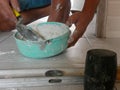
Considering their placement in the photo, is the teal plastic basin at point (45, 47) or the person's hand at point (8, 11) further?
the person's hand at point (8, 11)

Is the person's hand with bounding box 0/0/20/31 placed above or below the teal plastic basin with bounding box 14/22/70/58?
above

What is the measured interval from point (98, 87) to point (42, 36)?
327mm

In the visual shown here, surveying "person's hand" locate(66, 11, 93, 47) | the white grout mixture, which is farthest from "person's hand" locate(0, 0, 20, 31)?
"person's hand" locate(66, 11, 93, 47)

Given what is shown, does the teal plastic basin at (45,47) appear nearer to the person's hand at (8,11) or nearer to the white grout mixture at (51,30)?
the white grout mixture at (51,30)

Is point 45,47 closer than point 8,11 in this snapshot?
Yes

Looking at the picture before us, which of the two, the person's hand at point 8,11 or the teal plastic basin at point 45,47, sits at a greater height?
the person's hand at point 8,11

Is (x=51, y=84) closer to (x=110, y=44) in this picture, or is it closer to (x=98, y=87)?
A: (x=98, y=87)

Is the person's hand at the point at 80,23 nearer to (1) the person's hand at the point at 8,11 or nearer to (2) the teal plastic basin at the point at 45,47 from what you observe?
(2) the teal plastic basin at the point at 45,47

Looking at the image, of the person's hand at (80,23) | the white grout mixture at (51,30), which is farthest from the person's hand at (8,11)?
the person's hand at (80,23)

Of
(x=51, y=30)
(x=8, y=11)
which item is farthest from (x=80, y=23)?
(x=8, y=11)

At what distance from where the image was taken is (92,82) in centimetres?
70

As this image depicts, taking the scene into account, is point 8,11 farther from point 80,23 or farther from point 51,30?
point 80,23

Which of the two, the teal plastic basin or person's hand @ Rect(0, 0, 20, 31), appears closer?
the teal plastic basin

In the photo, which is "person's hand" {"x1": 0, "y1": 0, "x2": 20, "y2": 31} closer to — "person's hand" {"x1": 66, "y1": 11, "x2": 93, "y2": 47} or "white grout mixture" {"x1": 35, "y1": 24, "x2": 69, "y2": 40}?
"white grout mixture" {"x1": 35, "y1": 24, "x2": 69, "y2": 40}
